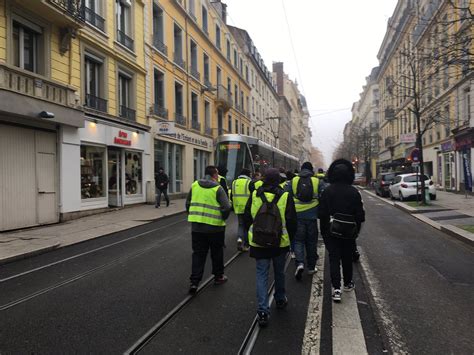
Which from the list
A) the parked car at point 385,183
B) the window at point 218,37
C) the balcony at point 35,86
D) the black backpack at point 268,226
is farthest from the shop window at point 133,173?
the window at point 218,37

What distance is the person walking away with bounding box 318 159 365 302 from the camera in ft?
15.3

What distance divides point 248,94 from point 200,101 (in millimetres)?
17923

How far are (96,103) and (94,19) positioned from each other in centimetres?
341

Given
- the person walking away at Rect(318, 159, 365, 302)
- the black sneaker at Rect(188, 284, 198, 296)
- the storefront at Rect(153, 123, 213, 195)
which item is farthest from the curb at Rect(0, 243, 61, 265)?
the storefront at Rect(153, 123, 213, 195)

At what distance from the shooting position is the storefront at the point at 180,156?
69.1 ft

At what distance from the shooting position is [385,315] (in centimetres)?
413

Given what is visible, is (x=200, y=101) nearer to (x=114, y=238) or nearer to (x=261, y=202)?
(x=114, y=238)

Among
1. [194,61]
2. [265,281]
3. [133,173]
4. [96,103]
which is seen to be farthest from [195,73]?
[265,281]

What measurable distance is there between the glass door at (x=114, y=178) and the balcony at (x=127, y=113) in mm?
1810

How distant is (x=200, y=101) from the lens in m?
27.6

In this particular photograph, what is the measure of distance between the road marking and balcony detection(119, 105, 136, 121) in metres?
14.1

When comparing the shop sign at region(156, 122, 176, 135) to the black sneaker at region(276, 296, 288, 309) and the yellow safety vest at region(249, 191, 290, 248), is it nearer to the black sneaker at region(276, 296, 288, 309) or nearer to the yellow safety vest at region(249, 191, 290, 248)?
the yellow safety vest at region(249, 191, 290, 248)

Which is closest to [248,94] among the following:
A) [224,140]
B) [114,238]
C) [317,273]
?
[224,140]

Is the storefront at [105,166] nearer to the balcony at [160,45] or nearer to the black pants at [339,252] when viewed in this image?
the balcony at [160,45]
